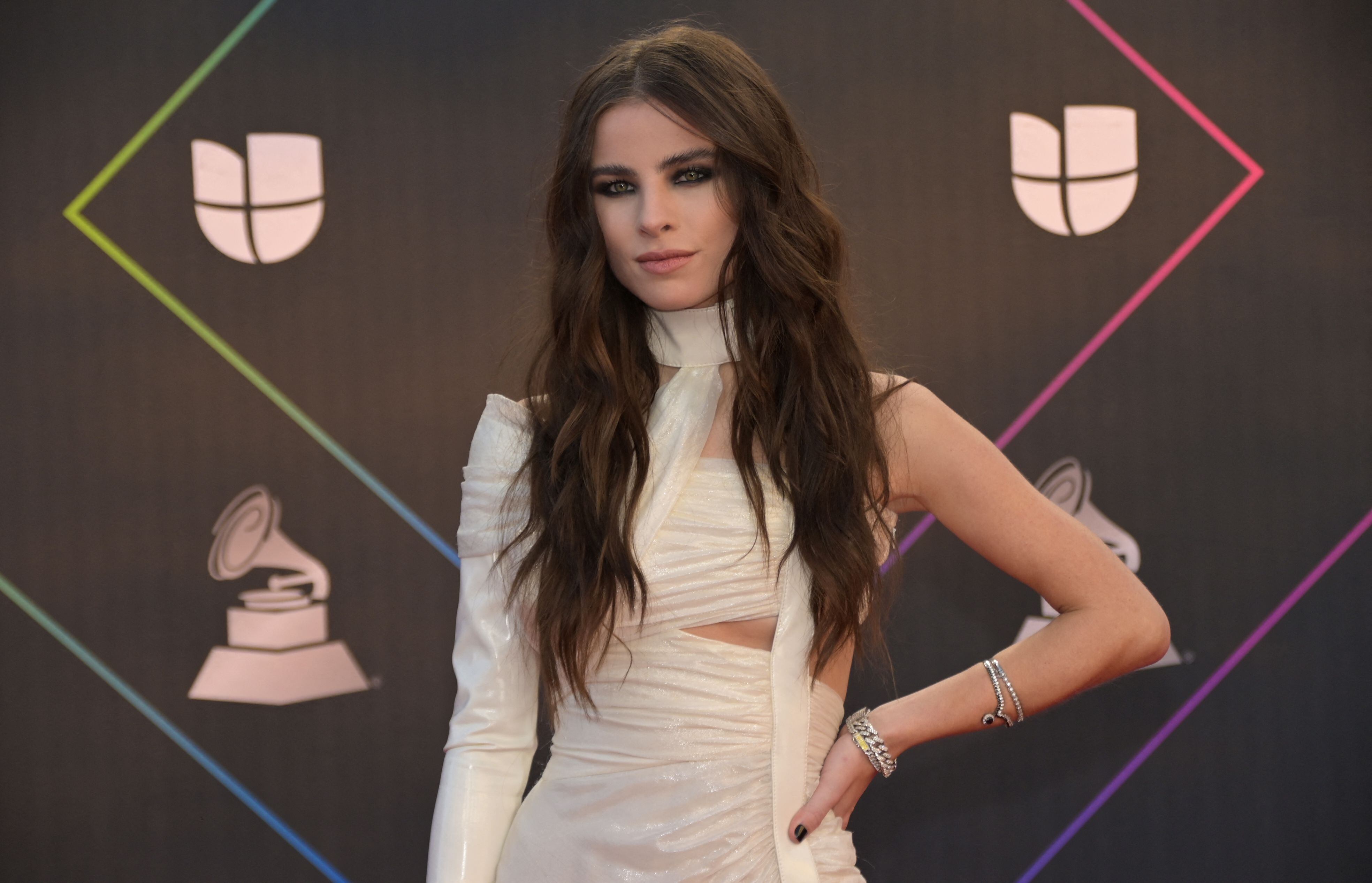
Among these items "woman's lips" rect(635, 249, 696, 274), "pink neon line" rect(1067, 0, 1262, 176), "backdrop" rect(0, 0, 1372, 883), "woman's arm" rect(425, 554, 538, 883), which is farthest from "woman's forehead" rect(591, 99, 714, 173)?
"pink neon line" rect(1067, 0, 1262, 176)

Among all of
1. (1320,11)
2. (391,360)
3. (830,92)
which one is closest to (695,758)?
(391,360)

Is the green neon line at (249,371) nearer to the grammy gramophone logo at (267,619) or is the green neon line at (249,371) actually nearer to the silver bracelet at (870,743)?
the grammy gramophone logo at (267,619)

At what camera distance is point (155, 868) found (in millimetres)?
2684

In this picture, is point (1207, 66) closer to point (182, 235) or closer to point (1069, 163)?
point (1069, 163)

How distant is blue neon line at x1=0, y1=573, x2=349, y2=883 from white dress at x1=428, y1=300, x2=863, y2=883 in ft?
4.81

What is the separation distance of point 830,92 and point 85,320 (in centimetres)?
172

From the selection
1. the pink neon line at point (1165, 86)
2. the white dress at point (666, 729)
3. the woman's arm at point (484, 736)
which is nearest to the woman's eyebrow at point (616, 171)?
the white dress at point (666, 729)

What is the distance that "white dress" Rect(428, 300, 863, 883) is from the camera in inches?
54.0

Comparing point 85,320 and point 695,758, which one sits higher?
point 695,758

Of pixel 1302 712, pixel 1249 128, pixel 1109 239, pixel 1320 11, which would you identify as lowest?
pixel 1302 712

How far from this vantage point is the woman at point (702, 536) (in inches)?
55.0

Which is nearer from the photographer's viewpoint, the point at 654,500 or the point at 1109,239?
the point at 654,500

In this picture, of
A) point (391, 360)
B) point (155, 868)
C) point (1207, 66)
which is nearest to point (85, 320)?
point (391, 360)

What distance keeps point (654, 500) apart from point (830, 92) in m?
1.58
